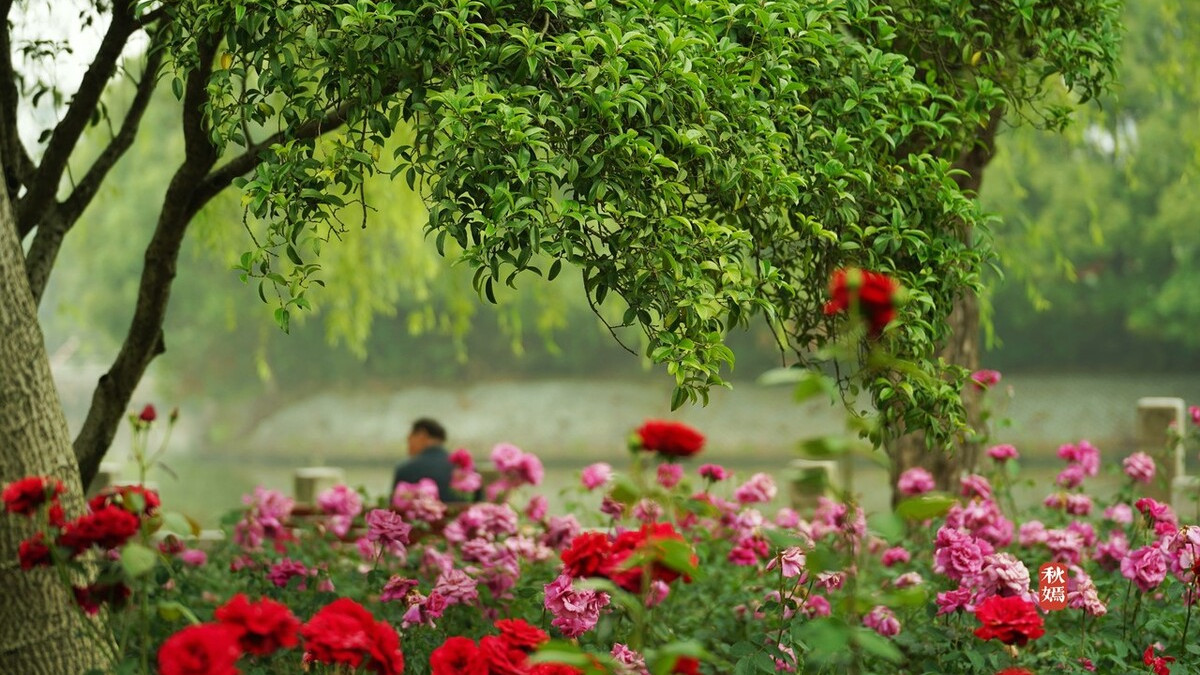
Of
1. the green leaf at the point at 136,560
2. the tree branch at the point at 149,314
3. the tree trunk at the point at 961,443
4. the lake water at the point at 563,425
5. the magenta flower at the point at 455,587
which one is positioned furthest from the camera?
the lake water at the point at 563,425

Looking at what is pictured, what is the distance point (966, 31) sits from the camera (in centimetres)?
460

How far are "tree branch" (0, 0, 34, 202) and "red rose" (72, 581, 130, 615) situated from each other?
2.78 meters

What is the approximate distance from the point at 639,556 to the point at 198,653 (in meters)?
0.76

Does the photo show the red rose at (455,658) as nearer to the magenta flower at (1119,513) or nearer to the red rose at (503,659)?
the red rose at (503,659)

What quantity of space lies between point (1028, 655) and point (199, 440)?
31.7 metres

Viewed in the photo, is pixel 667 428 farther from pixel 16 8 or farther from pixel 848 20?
pixel 16 8

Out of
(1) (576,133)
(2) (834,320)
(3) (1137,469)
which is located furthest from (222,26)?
(3) (1137,469)

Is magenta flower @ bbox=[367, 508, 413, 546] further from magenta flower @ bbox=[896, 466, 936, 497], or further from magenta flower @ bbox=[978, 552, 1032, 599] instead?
magenta flower @ bbox=[896, 466, 936, 497]

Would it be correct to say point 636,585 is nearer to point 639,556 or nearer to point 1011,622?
point 639,556

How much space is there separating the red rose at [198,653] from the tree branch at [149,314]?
3059 millimetres

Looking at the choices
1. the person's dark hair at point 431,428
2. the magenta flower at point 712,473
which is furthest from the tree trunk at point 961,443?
the person's dark hair at point 431,428

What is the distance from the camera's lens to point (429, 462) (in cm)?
888

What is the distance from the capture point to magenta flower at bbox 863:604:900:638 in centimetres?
430

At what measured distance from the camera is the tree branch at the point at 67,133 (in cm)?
519
